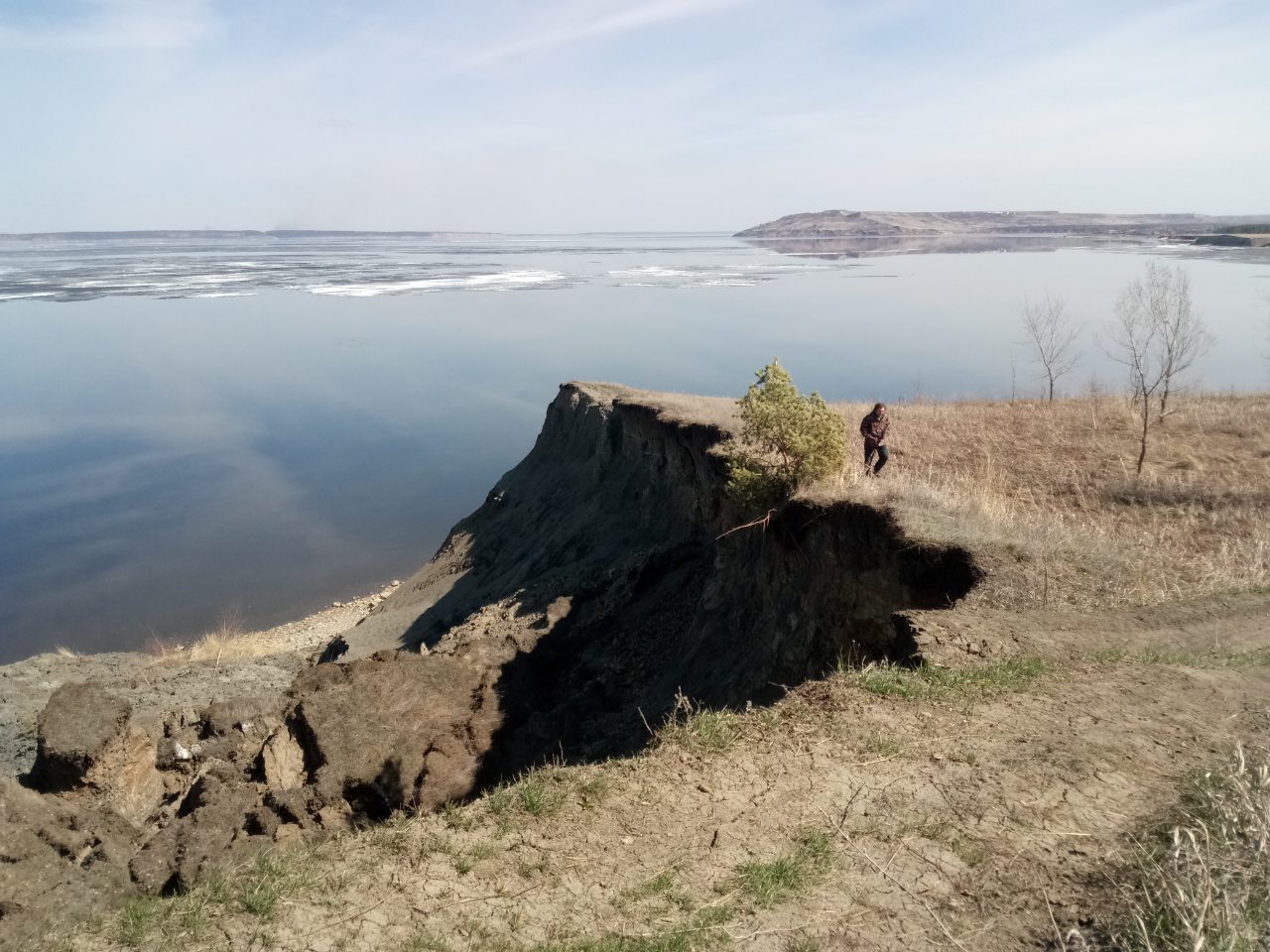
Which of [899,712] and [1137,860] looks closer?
[1137,860]

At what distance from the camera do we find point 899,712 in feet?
23.8

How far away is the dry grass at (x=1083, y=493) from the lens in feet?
35.2

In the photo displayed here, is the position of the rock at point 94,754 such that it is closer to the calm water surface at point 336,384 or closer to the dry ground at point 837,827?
the dry ground at point 837,827

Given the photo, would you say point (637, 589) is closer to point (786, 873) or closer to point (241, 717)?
point (241, 717)

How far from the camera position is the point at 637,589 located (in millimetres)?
18594

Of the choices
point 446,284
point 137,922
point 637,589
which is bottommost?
point 637,589

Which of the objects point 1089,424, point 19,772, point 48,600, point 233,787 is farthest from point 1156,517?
point 48,600

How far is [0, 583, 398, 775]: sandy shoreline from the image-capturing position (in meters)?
17.4

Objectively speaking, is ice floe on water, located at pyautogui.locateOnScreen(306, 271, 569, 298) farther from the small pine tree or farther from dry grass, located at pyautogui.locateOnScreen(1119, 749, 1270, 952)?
dry grass, located at pyautogui.locateOnScreen(1119, 749, 1270, 952)

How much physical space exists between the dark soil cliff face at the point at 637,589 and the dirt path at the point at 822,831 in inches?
70.1

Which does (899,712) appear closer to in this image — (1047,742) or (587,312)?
(1047,742)

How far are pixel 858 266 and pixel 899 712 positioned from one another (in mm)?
118420

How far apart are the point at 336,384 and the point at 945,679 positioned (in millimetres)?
53296

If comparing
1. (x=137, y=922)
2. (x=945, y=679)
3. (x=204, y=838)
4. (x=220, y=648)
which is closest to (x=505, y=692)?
(x=204, y=838)
